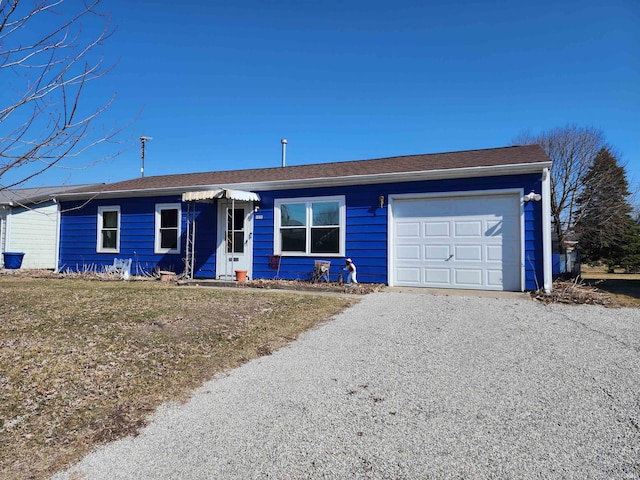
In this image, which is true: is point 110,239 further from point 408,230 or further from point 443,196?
point 443,196

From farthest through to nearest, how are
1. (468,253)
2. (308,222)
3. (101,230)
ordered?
1. (101,230)
2. (308,222)
3. (468,253)

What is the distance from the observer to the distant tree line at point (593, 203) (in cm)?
2097

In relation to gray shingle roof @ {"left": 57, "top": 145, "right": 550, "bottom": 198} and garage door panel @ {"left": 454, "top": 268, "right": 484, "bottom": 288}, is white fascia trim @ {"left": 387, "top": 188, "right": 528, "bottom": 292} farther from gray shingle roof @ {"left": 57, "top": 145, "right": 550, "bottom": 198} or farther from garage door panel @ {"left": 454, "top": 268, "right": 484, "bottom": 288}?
garage door panel @ {"left": 454, "top": 268, "right": 484, "bottom": 288}

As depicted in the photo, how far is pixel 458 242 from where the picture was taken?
906 centimetres

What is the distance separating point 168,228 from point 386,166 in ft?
22.9

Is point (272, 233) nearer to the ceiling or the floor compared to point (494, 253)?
nearer to the ceiling

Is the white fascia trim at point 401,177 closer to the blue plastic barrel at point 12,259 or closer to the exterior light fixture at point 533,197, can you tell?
the exterior light fixture at point 533,197

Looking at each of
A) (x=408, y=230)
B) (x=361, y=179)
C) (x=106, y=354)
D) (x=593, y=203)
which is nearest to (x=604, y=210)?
(x=593, y=203)

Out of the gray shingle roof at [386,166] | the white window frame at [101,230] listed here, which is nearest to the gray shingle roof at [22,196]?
the white window frame at [101,230]

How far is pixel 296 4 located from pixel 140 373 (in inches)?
405

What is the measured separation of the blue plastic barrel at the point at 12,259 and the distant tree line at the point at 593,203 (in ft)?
82.2

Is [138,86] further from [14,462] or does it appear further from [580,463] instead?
[580,463]

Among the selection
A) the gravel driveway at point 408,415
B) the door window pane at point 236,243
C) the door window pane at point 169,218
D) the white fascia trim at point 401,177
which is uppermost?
the white fascia trim at point 401,177

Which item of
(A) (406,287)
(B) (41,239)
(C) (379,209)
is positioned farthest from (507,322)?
(B) (41,239)
